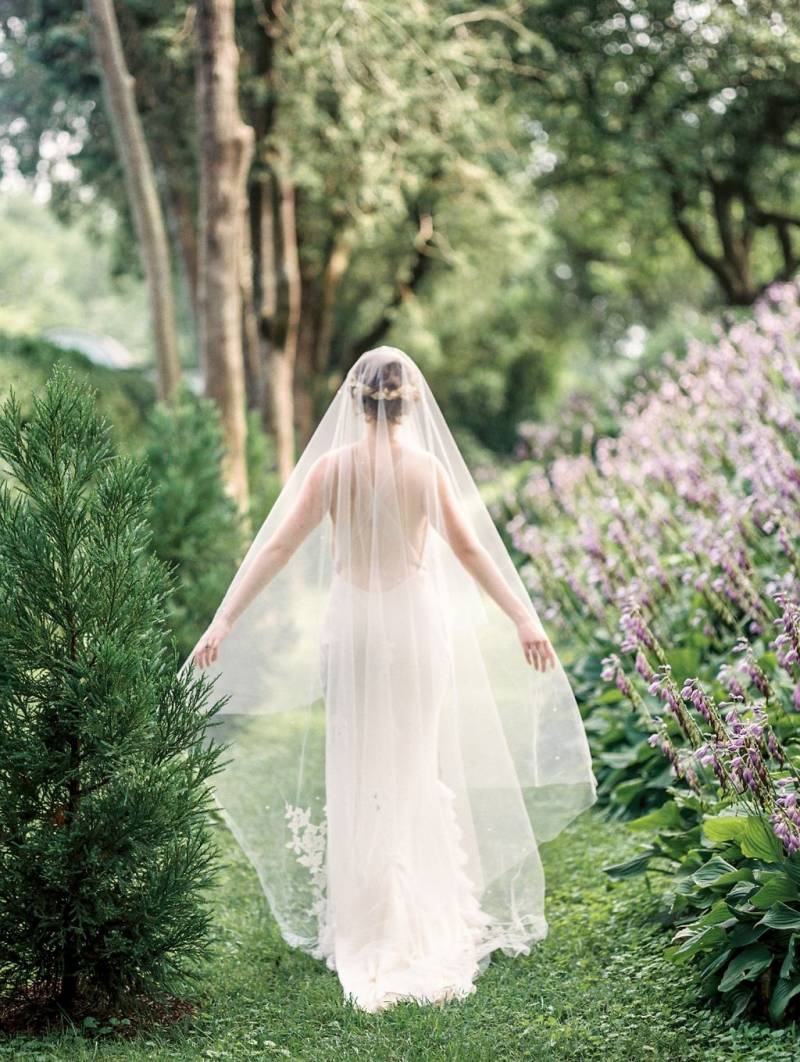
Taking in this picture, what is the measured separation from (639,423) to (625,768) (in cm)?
461

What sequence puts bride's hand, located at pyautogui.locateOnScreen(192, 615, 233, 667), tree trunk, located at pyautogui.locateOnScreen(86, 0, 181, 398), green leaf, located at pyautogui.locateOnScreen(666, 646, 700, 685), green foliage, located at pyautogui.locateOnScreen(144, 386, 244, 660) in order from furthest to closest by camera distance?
tree trunk, located at pyautogui.locateOnScreen(86, 0, 181, 398), green foliage, located at pyautogui.locateOnScreen(144, 386, 244, 660), green leaf, located at pyautogui.locateOnScreen(666, 646, 700, 685), bride's hand, located at pyautogui.locateOnScreen(192, 615, 233, 667)

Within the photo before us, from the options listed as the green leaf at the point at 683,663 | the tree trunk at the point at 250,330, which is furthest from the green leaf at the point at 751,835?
the tree trunk at the point at 250,330

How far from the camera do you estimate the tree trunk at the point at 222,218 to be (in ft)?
34.7

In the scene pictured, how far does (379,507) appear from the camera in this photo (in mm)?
5090

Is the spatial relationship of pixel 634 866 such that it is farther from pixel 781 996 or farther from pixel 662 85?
pixel 662 85

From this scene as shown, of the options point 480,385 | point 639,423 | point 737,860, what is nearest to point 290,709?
point 737,860

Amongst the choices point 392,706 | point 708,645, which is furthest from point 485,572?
point 708,645

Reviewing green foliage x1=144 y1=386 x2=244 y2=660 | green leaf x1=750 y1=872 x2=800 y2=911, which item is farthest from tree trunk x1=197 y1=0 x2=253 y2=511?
green leaf x1=750 y1=872 x2=800 y2=911

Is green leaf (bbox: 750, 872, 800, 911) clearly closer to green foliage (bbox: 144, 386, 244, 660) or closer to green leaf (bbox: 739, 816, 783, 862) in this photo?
green leaf (bbox: 739, 816, 783, 862)

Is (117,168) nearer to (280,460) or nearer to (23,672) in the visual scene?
(280,460)

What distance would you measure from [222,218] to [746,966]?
8603 millimetres

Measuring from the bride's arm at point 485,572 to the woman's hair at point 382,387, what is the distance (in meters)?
0.34

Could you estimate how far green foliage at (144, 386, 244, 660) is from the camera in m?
8.52

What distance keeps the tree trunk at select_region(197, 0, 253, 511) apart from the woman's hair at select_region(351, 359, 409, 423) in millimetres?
5560
